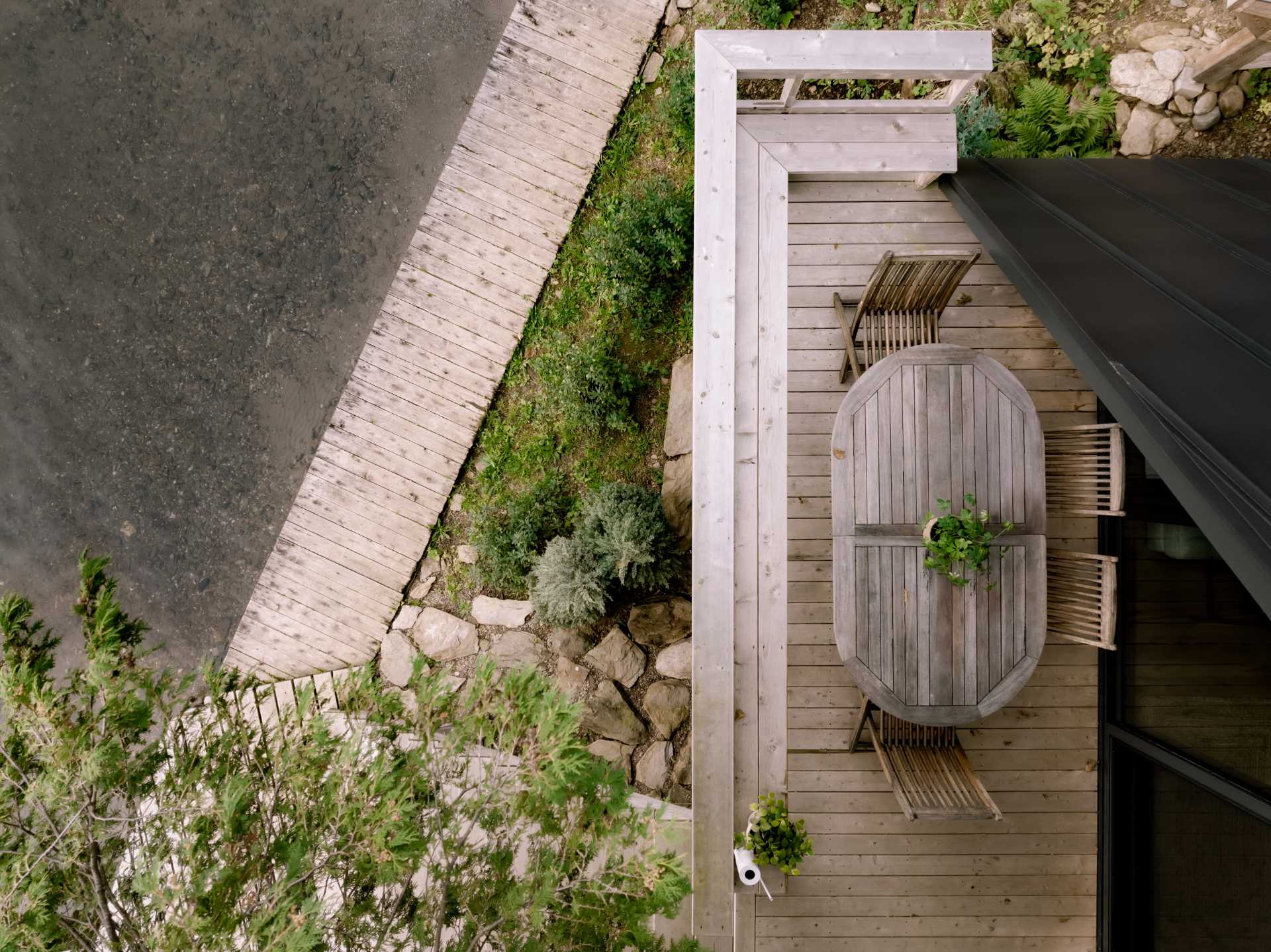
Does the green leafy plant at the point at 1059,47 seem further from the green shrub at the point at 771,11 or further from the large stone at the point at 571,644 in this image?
the large stone at the point at 571,644

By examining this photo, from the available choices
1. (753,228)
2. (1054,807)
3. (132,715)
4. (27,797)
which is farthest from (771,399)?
(27,797)

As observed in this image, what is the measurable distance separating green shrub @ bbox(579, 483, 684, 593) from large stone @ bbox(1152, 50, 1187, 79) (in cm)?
478

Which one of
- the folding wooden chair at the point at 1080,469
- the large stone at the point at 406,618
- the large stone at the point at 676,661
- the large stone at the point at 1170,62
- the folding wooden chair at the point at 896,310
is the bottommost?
the large stone at the point at 676,661

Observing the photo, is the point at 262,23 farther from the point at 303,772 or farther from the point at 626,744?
the point at 626,744

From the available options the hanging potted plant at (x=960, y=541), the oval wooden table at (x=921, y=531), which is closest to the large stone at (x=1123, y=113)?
the oval wooden table at (x=921, y=531)

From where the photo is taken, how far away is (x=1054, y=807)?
4.20m

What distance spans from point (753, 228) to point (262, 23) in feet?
15.6

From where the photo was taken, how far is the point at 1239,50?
4.39 m

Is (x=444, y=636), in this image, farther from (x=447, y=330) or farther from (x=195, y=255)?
(x=195, y=255)

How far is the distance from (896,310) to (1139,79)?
2.97 meters

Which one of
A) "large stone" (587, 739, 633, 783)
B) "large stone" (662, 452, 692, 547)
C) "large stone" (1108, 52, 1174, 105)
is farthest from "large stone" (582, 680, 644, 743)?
"large stone" (1108, 52, 1174, 105)

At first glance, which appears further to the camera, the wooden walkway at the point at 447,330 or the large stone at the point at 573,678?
the wooden walkway at the point at 447,330

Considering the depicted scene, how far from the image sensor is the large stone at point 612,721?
517cm

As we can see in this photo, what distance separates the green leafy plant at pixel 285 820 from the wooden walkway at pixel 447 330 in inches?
114
